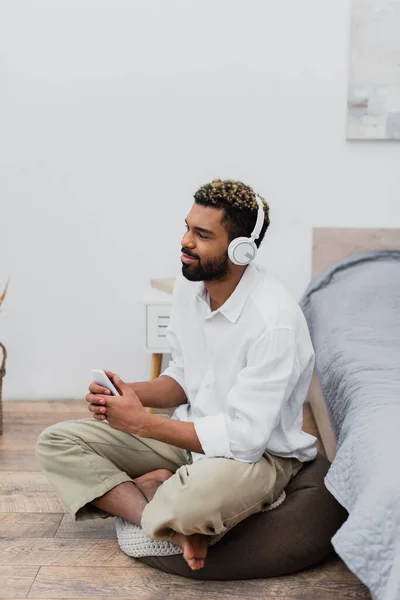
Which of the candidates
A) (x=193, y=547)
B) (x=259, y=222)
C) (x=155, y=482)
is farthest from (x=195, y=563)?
(x=259, y=222)

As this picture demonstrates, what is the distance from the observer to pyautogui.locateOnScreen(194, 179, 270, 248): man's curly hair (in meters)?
1.75

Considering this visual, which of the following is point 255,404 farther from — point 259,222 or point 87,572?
point 87,572

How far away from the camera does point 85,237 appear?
2.95 meters

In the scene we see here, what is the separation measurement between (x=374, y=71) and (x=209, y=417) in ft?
5.44

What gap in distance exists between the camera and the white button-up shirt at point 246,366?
Result: 1.67m

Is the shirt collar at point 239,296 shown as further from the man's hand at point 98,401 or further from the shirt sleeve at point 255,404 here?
the man's hand at point 98,401

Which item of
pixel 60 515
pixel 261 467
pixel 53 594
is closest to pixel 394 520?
pixel 261 467

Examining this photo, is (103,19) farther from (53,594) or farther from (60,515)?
(53,594)

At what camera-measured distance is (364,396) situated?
1.74m

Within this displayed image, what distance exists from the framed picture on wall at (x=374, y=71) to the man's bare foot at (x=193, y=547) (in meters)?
1.72

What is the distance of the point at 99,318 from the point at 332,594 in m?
1.59

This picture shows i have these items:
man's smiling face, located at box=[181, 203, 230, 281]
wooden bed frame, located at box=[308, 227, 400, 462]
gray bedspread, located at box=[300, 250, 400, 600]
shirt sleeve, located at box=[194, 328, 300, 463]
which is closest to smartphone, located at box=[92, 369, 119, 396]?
shirt sleeve, located at box=[194, 328, 300, 463]

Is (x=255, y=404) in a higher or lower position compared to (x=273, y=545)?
higher

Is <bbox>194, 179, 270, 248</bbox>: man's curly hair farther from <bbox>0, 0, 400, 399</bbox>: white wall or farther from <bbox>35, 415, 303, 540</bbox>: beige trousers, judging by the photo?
<bbox>0, 0, 400, 399</bbox>: white wall
